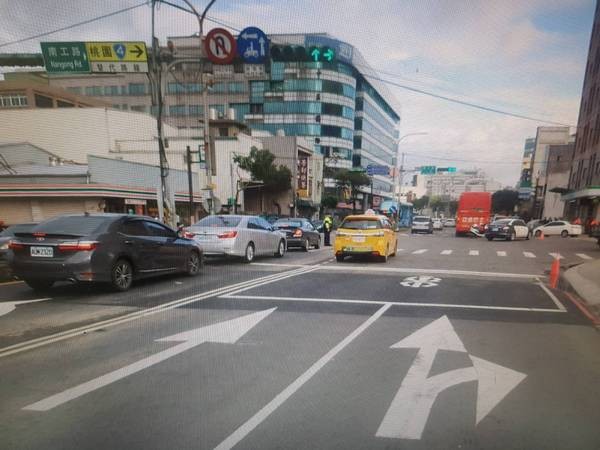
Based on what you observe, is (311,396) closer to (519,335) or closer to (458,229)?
(519,335)

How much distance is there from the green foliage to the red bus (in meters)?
20.7

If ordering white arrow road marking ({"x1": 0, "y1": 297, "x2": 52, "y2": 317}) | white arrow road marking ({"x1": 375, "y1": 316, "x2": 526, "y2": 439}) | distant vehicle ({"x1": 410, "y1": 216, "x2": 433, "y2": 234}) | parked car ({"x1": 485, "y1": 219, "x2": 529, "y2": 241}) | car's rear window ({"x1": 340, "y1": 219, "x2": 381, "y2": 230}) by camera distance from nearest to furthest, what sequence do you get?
white arrow road marking ({"x1": 375, "y1": 316, "x2": 526, "y2": 439})
white arrow road marking ({"x1": 0, "y1": 297, "x2": 52, "y2": 317})
car's rear window ({"x1": 340, "y1": 219, "x2": 381, "y2": 230})
parked car ({"x1": 485, "y1": 219, "x2": 529, "y2": 241})
distant vehicle ({"x1": 410, "y1": 216, "x2": 433, "y2": 234})

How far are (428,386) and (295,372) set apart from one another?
1333 mm

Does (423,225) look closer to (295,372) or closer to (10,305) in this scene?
(295,372)

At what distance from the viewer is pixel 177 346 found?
4.23 metres

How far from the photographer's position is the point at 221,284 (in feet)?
26.2

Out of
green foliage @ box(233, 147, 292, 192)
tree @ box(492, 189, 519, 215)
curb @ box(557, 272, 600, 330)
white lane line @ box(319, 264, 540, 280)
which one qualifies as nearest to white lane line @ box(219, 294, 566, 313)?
curb @ box(557, 272, 600, 330)

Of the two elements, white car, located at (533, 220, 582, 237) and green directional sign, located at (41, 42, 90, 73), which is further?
white car, located at (533, 220, 582, 237)

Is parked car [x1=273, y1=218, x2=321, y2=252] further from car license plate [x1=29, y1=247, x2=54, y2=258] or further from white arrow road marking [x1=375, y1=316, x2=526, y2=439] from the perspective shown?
white arrow road marking [x1=375, y1=316, x2=526, y2=439]

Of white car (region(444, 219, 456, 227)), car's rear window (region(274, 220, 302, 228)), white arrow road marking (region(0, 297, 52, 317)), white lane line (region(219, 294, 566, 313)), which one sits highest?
car's rear window (region(274, 220, 302, 228))

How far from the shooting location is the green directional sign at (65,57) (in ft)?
34.3

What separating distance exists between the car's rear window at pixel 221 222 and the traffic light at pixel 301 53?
508cm

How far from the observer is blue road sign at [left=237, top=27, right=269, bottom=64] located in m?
9.27

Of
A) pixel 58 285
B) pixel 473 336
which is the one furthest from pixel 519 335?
pixel 58 285
